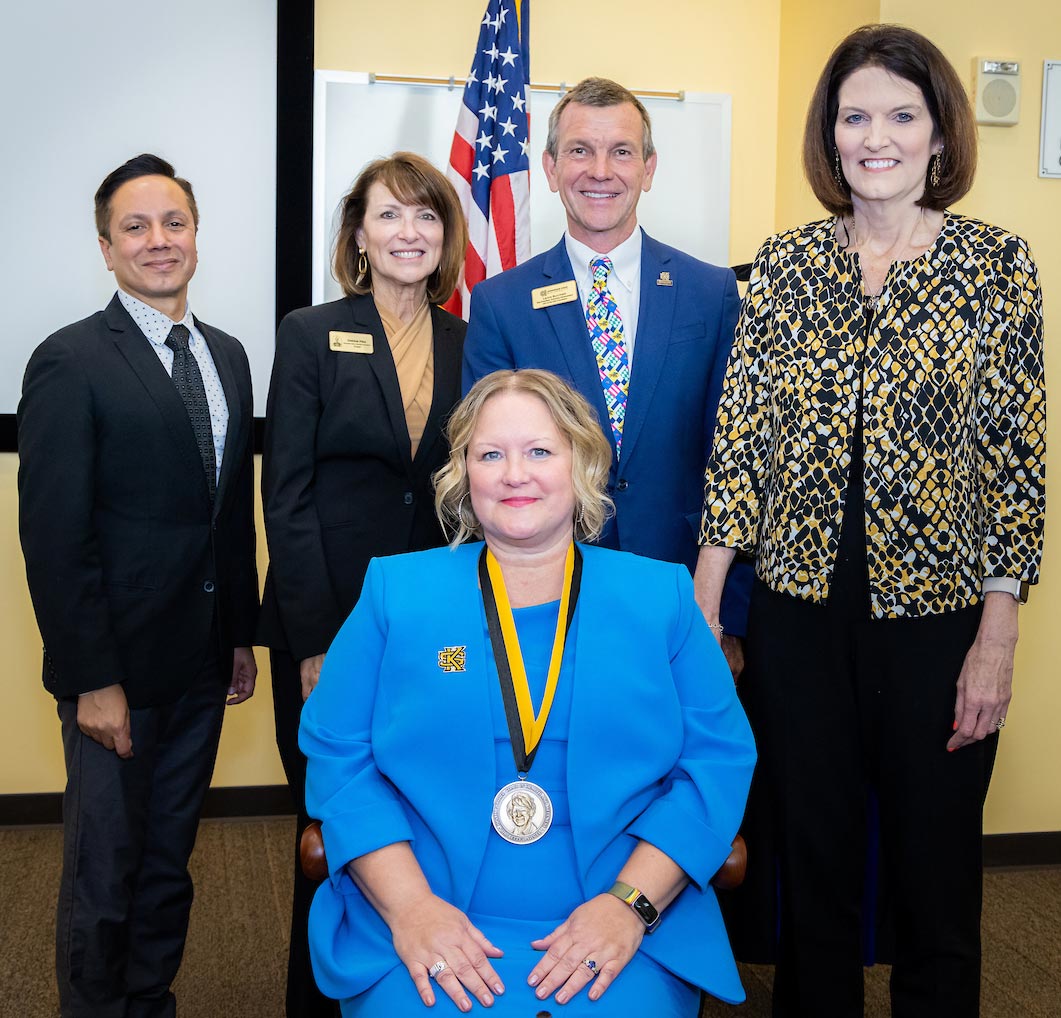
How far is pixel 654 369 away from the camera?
2.41m

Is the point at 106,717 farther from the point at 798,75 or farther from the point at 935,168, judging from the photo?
the point at 798,75

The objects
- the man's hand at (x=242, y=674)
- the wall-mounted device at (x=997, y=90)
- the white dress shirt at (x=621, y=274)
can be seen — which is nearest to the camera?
the white dress shirt at (x=621, y=274)

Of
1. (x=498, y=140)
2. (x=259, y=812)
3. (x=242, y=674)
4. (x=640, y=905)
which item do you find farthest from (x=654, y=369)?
(x=259, y=812)

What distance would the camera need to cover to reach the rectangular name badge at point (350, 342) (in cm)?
254

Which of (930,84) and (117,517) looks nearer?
(930,84)

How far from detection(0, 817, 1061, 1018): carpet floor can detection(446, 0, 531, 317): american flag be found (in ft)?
6.48

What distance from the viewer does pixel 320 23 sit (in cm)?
404

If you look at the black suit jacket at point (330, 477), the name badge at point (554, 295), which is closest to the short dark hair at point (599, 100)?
the name badge at point (554, 295)

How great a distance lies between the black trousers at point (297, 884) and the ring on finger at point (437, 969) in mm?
888

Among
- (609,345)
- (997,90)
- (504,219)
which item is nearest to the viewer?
(609,345)

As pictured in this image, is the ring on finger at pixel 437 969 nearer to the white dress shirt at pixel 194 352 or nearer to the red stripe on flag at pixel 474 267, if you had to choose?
the white dress shirt at pixel 194 352

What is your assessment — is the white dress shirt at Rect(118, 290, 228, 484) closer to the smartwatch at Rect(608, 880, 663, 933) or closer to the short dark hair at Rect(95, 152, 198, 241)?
the short dark hair at Rect(95, 152, 198, 241)

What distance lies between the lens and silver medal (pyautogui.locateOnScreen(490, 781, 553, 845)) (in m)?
1.85

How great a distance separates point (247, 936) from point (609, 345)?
2.01 m
